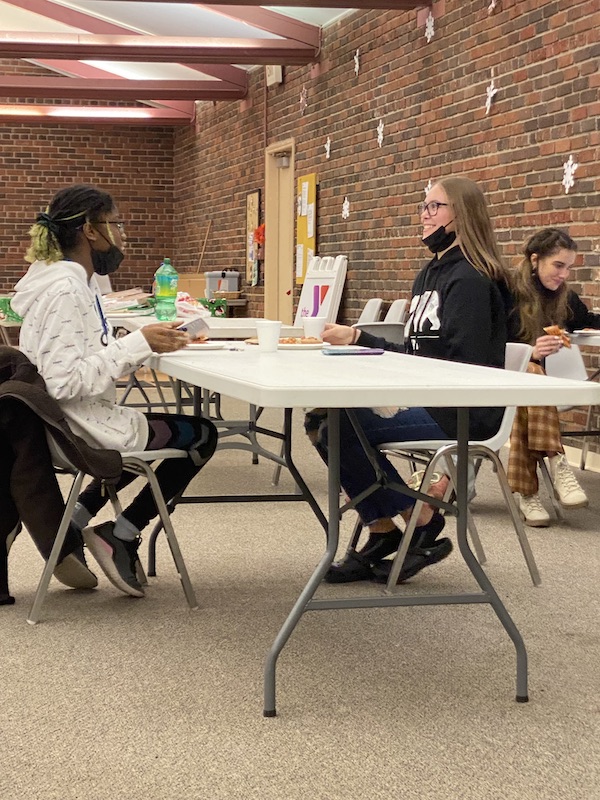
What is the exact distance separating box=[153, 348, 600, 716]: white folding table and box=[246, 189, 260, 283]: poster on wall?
8.80 meters

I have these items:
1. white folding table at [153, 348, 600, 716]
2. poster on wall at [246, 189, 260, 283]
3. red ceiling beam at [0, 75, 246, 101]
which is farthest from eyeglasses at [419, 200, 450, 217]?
red ceiling beam at [0, 75, 246, 101]

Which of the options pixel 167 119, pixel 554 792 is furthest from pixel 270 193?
pixel 554 792

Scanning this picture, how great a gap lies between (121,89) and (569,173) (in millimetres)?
6991

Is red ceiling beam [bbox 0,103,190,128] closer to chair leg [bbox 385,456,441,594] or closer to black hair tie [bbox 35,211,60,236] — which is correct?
black hair tie [bbox 35,211,60,236]

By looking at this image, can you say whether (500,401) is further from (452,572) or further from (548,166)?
(548,166)

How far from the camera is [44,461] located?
2854 millimetres

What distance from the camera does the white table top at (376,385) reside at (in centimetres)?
194

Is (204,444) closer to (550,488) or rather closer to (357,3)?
(550,488)

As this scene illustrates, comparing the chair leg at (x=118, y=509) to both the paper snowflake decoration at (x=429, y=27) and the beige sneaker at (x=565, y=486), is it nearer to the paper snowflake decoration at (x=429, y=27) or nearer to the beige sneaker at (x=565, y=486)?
the beige sneaker at (x=565, y=486)

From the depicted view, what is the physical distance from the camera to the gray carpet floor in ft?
6.31

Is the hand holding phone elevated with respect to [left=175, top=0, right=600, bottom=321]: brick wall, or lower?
lower

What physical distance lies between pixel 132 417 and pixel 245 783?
A: 126 cm

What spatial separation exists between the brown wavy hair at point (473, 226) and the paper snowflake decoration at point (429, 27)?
431cm

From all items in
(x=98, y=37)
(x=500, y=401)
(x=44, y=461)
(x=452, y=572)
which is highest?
(x=98, y=37)
